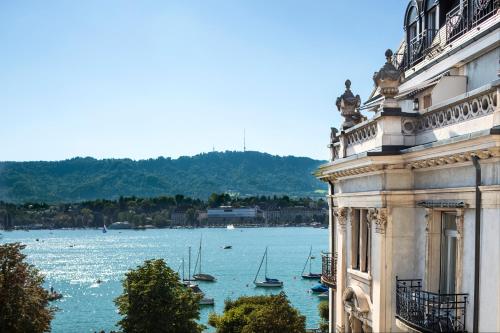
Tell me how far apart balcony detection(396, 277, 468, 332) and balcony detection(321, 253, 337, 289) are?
614 cm

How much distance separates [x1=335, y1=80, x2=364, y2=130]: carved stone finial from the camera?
19.6 metres

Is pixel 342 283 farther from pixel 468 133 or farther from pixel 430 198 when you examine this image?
pixel 468 133

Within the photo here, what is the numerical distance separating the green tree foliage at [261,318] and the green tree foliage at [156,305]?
464 cm

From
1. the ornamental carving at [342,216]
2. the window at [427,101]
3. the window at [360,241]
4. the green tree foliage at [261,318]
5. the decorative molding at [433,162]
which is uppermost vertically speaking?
the window at [427,101]

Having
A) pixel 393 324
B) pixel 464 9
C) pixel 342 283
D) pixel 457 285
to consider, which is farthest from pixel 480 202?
pixel 342 283

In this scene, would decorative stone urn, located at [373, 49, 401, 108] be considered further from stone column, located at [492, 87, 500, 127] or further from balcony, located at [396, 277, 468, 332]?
balcony, located at [396, 277, 468, 332]

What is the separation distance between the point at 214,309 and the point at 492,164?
82.2m

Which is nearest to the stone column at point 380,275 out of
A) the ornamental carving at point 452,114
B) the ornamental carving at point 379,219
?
the ornamental carving at point 379,219

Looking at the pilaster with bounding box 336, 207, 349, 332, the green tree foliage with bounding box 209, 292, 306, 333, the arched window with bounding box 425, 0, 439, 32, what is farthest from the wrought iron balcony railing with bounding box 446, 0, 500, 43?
the green tree foliage with bounding box 209, 292, 306, 333

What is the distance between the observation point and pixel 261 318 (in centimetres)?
3969

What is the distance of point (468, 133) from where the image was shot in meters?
11.4

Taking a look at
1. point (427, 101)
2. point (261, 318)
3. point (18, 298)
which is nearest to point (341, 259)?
point (427, 101)

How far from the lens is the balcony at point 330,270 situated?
66.9ft

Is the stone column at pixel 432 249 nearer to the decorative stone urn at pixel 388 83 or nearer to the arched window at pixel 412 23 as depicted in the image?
the decorative stone urn at pixel 388 83
